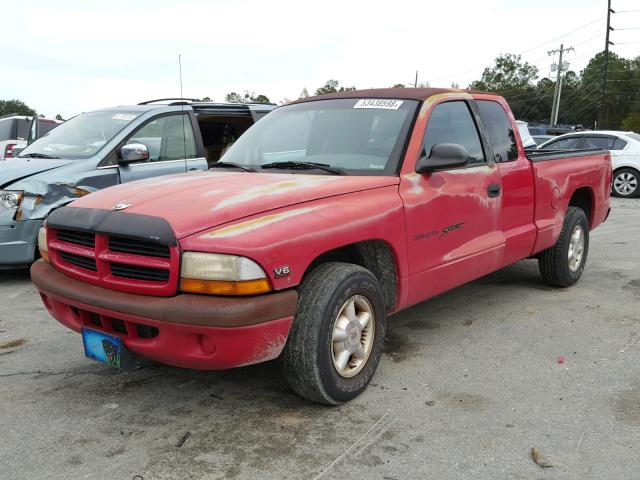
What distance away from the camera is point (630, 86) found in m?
74.6

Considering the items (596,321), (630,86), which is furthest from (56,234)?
(630,86)

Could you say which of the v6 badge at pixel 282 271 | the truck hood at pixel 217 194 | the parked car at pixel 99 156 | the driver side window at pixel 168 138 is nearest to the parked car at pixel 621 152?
the parked car at pixel 99 156

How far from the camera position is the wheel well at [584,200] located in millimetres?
5904

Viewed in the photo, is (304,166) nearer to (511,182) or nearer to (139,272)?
Result: (139,272)

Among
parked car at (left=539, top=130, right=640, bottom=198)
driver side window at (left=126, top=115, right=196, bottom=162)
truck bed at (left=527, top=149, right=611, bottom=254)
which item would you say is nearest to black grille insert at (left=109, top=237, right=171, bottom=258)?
truck bed at (left=527, top=149, right=611, bottom=254)

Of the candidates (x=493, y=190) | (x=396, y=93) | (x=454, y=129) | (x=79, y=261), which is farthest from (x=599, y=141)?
(x=79, y=261)

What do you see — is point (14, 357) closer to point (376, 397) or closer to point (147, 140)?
point (376, 397)

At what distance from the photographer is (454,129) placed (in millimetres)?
4285

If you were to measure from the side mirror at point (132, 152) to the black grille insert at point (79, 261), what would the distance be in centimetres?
297

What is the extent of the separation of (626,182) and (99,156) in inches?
475

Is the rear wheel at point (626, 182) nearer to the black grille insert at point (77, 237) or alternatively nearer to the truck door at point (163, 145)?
the truck door at point (163, 145)

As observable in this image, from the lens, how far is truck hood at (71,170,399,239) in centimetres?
290

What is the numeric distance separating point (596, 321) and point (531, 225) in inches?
34.9

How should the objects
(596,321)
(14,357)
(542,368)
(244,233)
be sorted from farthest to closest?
(596,321)
(14,357)
(542,368)
(244,233)
